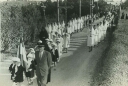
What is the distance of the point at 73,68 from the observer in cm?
1122

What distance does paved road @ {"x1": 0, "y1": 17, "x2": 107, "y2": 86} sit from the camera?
9172mm

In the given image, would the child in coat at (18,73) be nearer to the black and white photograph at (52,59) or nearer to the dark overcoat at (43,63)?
the black and white photograph at (52,59)

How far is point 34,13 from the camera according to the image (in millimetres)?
21438

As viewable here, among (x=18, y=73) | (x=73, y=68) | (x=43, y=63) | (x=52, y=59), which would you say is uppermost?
(x=43, y=63)

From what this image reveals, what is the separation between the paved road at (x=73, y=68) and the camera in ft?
30.1

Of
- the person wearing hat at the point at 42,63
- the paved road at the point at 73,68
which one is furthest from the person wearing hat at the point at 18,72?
the paved road at the point at 73,68

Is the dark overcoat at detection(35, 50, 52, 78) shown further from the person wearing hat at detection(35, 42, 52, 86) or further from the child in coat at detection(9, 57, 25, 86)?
the child in coat at detection(9, 57, 25, 86)

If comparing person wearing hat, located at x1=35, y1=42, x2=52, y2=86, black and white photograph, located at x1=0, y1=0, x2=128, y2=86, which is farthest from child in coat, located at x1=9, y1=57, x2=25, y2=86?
person wearing hat, located at x1=35, y1=42, x2=52, y2=86

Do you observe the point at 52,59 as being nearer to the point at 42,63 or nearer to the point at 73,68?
the point at 73,68

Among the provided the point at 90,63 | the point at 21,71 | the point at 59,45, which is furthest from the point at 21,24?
the point at 21,71

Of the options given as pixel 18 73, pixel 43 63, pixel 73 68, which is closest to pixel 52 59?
pixel 73 68

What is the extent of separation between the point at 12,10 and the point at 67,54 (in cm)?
362

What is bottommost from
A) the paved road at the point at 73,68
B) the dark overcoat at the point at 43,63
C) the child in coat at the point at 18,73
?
the paved road at the point at 73,68

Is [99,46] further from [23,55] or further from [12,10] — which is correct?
[23,55]
